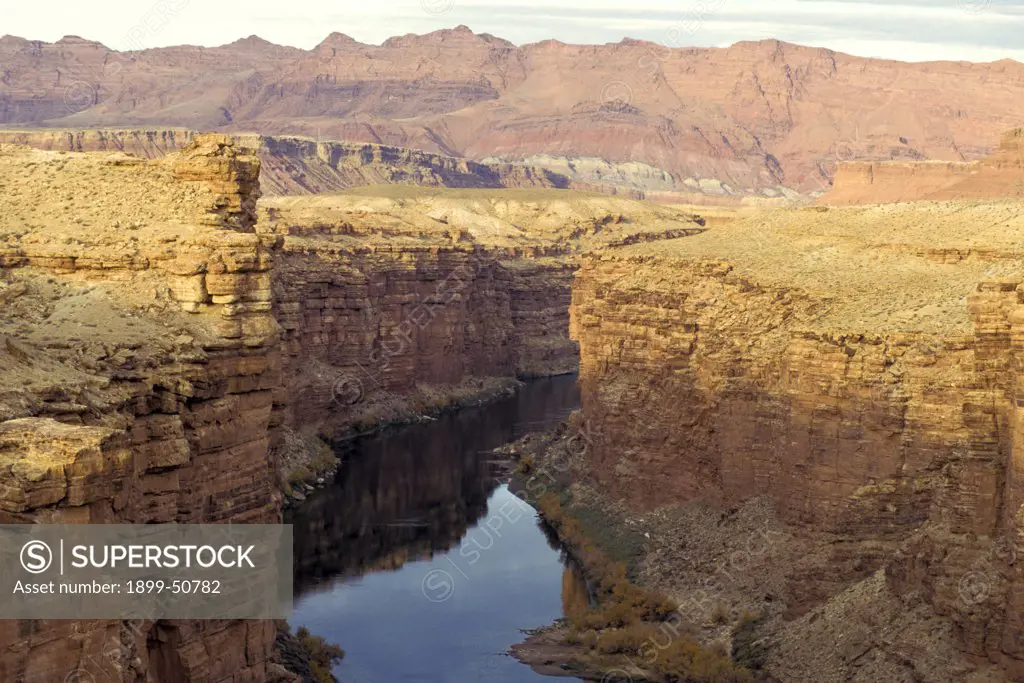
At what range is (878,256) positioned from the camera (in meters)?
54.2

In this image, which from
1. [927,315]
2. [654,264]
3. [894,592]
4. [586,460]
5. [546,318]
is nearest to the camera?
[894,592]

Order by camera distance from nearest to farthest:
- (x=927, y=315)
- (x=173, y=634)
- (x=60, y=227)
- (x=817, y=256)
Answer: (x=173, y=634)
(x=60, y=227)
(x=927, y=315)
(x=817, y=256)

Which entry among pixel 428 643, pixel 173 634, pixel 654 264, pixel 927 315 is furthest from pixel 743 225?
pixel 173 634

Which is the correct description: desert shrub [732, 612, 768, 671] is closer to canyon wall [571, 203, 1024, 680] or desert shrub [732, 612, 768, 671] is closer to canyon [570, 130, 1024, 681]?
canyon [570, 130, 1024, 681]

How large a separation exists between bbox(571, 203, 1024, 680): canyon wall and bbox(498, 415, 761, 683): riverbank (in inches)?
74.9

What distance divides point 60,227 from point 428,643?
18817 millimetres

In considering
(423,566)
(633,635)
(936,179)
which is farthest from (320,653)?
(936,179)

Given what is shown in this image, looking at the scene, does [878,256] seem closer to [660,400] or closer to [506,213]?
[660,400]

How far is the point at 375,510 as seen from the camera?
62969mm

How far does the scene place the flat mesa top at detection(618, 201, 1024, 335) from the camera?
4541 cm

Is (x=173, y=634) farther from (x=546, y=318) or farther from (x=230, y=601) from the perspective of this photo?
(x=546, y=318)

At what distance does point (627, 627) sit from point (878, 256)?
16109 mm
